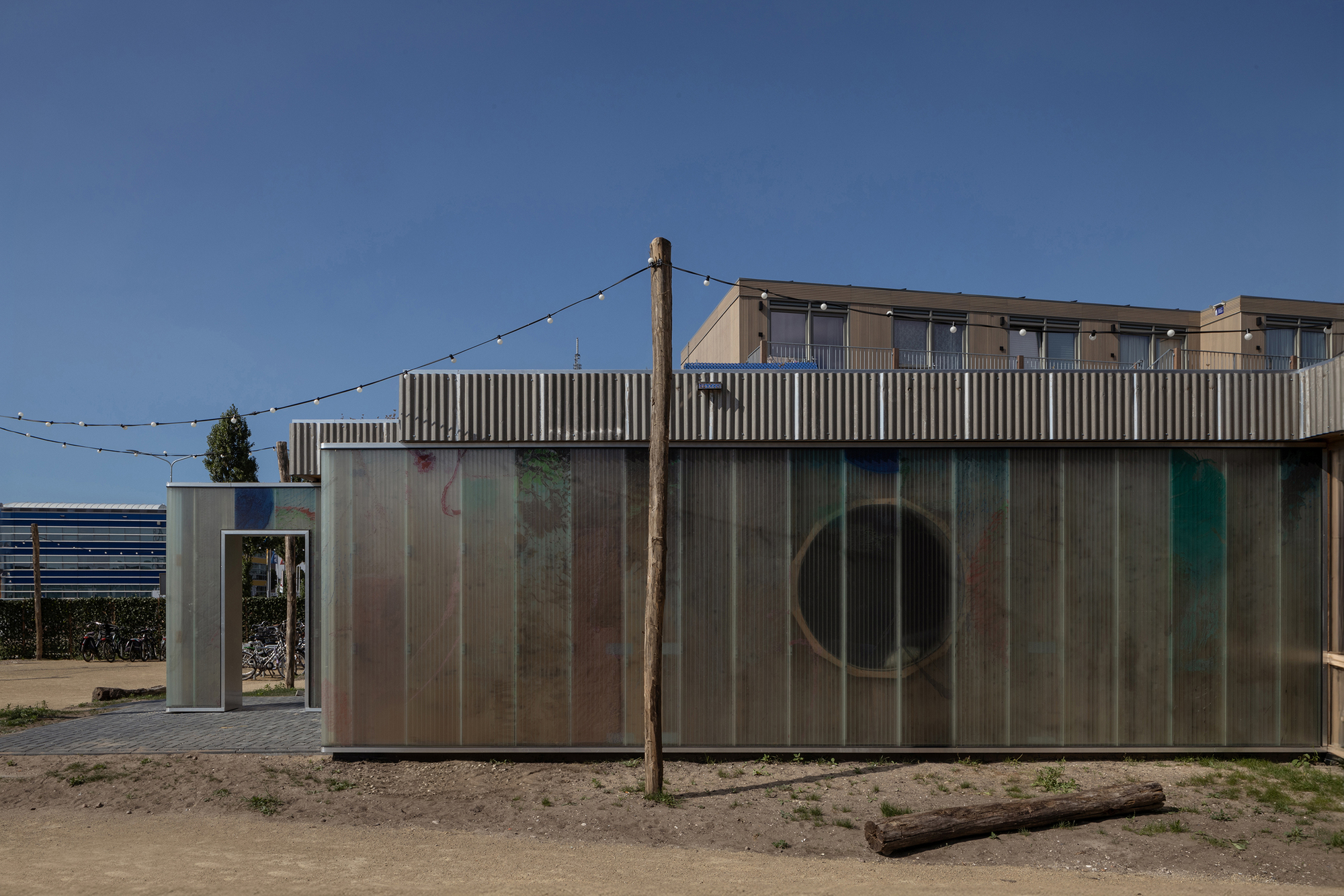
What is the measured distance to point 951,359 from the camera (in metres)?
24.3

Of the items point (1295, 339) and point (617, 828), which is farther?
point (1295, 339)

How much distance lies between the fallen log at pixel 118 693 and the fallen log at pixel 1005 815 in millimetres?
13275

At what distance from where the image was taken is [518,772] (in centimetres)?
878

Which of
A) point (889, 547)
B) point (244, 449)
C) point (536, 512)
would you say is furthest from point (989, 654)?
point (244, 449)

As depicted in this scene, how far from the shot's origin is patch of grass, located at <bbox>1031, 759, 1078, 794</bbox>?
7953 millimetres

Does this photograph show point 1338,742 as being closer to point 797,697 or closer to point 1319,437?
point 1319,437

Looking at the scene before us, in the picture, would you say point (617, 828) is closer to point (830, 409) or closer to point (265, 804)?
point (265, 804)

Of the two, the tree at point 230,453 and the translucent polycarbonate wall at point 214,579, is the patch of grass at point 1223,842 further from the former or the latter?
the tree at point 230,453

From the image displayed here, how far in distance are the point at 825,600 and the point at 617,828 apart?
3488 mm

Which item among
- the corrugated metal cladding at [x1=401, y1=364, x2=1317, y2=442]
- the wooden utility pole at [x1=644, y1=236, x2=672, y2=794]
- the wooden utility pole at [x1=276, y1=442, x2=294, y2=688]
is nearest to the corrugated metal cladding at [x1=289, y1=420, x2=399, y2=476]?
the wooden utility pole at [x1=276, y1=442, x2=294, y2=688]

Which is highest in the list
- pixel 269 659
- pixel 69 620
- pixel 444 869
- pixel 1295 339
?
pixel 1295 339

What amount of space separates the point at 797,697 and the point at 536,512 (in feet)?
12.1

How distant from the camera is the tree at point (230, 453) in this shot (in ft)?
113

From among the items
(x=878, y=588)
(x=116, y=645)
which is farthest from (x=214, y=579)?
(x=116, y=645)
